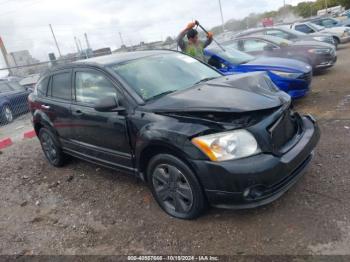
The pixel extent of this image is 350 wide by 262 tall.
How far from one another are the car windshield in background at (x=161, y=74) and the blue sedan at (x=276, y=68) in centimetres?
249

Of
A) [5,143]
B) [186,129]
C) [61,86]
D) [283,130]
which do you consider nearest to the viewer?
[186,129]

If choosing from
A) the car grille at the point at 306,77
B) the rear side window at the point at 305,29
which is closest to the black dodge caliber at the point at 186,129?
the car grille at the point at 306,77

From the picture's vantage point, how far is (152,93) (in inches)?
146

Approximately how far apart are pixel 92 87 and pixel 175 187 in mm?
1746

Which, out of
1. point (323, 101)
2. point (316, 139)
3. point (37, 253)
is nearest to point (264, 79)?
point (316, 139)

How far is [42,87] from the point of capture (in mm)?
5465

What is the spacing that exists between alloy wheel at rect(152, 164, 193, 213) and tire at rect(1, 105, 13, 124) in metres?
9.00

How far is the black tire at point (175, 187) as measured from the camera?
125 inches

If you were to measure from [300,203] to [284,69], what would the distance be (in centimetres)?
404

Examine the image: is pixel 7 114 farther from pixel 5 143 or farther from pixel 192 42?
pixel 192 42

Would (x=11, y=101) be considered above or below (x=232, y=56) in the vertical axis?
below

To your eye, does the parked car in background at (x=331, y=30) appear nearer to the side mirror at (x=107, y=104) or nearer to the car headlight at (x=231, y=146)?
the side mirror at (x=107, y=104)

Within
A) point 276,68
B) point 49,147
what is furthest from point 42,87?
point 276,68

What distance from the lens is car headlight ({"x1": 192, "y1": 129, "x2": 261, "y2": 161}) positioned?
2924 mm
